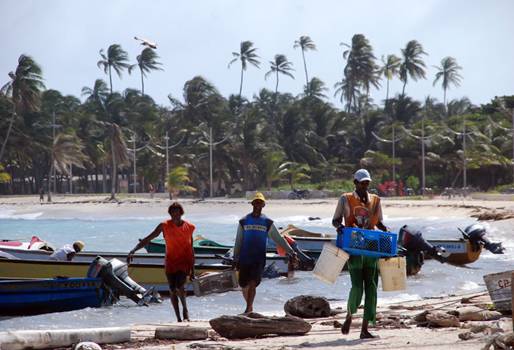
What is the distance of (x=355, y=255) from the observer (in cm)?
945

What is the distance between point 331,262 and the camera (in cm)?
957

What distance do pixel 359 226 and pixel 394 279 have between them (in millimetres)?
759

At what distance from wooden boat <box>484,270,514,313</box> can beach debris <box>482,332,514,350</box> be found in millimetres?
2848

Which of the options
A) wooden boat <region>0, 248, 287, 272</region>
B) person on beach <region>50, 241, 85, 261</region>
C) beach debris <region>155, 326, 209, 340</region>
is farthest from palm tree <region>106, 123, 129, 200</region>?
beach debris <region>155, 326, 209, 340</region>

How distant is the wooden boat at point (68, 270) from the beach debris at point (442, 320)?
7.86 metres

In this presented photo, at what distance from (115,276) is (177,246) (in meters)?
4.22

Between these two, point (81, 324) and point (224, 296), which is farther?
point (224, 296)

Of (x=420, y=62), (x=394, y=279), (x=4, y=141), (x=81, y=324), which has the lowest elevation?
(x=81, y=324)

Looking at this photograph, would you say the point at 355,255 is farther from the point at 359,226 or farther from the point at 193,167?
the point at 193,167

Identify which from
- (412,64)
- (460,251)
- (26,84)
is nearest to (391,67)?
(412,64)

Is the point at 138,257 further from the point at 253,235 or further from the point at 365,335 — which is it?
the point at 365,335

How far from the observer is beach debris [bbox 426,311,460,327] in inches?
396

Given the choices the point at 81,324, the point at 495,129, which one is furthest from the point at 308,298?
the point at 495,129

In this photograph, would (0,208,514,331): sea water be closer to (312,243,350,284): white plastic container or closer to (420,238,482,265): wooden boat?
(420,238,482,265): wooden boat
